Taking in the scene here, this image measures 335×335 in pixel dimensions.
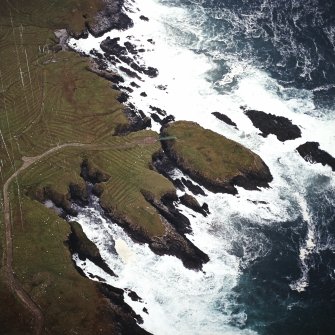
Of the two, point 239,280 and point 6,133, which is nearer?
point 239,280

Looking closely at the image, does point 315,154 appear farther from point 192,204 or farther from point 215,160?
point 192,204

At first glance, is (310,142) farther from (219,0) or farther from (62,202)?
(219,0)

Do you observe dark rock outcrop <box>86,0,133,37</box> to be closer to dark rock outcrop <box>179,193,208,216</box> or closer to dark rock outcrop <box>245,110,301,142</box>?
dark rock outcrop <box>245,110,301,142</box>

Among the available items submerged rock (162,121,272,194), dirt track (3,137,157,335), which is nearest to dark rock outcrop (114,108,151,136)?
dirt track (3,137,157,335)

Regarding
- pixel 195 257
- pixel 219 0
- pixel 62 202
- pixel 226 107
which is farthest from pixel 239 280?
pixel 219 0

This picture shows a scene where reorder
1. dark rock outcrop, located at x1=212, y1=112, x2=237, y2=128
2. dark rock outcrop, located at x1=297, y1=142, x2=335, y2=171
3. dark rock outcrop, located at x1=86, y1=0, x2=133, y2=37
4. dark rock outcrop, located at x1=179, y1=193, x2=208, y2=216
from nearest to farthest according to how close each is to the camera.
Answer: dark rock outcrop, located at x1=179, y1=193, x2=208, y2=216 < dark rock outcrop, located at x1=297, y1=142, x2=335, y2=171 < dark rock outcrop, located at x1=212, y1=112, x2=237, y2=128 < dark rock outcrop, located at x1=86, y1=0, x2=133, y2=37

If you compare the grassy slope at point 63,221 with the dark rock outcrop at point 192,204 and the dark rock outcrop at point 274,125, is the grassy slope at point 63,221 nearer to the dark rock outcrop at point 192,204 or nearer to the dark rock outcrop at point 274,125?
the dark rock outcrop at point 192,204
